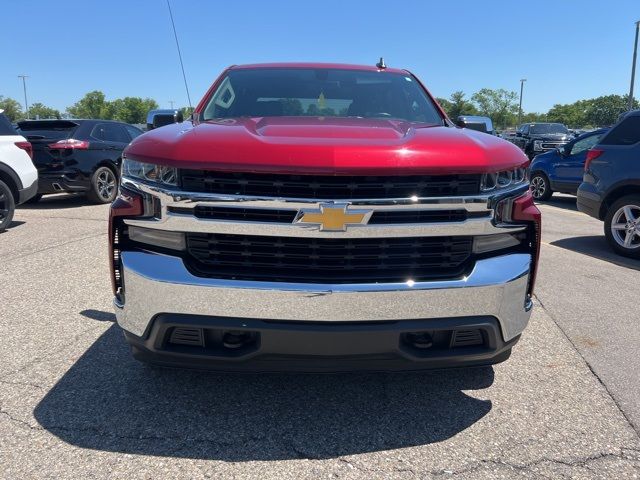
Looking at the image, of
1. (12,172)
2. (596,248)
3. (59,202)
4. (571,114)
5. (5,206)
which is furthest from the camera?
Result: (571,114)

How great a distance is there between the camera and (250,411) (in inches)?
104

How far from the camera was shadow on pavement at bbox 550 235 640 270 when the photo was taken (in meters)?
6.28

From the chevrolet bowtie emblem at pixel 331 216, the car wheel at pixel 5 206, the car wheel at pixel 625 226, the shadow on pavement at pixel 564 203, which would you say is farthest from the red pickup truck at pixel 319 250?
the shadow on pavement at pixel 564 203

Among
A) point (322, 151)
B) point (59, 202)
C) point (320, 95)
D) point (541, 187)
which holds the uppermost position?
point (320, 95)

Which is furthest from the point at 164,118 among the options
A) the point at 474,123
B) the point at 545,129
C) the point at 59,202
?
the point at 545,129

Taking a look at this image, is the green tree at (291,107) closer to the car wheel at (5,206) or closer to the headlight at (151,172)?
the headlight at (151,172)

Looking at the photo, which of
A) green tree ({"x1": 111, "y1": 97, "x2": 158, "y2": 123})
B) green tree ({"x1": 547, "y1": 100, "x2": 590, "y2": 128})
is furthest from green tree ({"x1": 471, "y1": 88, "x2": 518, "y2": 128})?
green tree ({"x1": 111, "y1": 97, "x2": 158, "y2": 123})

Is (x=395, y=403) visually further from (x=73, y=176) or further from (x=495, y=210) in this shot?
(x=73, y=176)

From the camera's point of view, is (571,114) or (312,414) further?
(571,114)

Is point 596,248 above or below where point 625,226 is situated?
below

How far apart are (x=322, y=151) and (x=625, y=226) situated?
584 centimetres

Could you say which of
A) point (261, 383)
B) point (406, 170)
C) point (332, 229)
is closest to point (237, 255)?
point (332, 229)

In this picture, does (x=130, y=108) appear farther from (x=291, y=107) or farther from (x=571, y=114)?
(x=291, y=107)

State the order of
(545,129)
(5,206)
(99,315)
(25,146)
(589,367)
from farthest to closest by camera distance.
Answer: (545,129)
(25,146)
(5,206)
(99,315)
(589,367)
